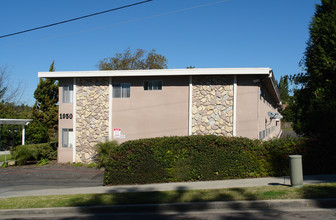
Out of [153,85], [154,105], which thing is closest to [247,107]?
[154,105]

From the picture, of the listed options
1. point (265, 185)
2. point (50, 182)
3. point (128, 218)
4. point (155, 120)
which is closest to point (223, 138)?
point (265, 185)

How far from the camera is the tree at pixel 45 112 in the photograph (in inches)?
1084

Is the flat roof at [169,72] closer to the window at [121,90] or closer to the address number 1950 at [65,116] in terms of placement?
the window at [121,90]

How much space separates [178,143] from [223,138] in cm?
176

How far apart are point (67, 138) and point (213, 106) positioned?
362 inches

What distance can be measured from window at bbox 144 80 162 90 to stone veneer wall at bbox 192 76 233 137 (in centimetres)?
218

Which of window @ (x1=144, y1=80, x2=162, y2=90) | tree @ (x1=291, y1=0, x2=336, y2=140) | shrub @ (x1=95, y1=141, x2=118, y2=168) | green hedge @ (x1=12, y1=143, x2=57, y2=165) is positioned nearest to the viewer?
tree @ (x1=291, y1=0, x2=336, y2=140)

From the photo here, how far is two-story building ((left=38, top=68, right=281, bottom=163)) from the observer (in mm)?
17344

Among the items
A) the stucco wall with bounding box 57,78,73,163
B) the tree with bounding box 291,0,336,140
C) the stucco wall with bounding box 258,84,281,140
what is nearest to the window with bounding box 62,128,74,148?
the stucco wall with bounding box 57,78,73,163

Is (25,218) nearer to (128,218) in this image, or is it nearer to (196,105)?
(128,218)

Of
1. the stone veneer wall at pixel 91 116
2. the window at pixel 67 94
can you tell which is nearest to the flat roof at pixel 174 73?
the stone veneer wall at pixel 91 116

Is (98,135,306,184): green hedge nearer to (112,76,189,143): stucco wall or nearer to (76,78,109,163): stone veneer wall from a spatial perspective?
(112,76,189,143): stucco wall

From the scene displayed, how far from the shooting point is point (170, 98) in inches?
729

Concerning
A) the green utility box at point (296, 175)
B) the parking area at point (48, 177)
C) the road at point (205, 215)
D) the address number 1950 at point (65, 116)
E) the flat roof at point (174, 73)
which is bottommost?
the parking area at point (48, 177)
